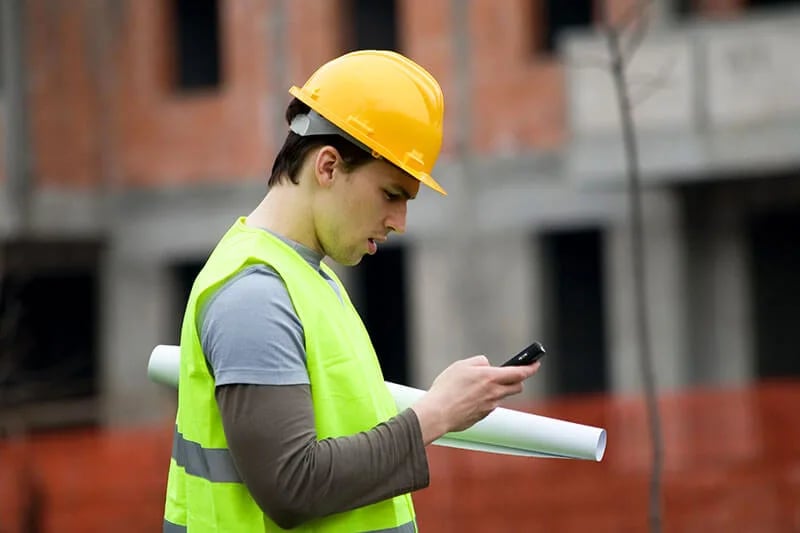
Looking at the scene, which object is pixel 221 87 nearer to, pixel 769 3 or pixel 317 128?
pixel 769 3

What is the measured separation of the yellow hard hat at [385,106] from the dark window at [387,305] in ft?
55.2

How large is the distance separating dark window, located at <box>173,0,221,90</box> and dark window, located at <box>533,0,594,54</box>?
169 inches

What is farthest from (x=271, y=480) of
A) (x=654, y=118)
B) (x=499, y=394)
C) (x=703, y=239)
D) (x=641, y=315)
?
(x=703, y=239)

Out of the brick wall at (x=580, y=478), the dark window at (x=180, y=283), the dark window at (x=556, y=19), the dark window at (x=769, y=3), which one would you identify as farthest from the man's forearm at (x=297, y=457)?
the dark window at (x=180, y=283)

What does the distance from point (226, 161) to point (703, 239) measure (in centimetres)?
585

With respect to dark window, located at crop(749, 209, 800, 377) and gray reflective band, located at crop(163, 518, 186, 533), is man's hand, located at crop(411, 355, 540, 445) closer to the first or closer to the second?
A: gray reflective band, located at crop(163, 518, 186, 533)

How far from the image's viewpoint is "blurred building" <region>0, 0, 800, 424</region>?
16.1m

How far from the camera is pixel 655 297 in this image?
1733cm

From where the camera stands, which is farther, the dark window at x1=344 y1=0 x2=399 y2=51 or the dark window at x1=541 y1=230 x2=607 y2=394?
the dark window at x1=344 y1=0 x2=399 y2=51

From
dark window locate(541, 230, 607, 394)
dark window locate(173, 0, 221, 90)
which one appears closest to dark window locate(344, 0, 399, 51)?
dark window locate(173, 0, 221, 90)

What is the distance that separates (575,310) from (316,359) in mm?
16296

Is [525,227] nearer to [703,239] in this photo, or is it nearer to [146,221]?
[703,239]

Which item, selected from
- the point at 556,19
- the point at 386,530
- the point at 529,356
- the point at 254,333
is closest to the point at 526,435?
the point at 529,356

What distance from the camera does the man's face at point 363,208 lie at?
2641 millimetres
